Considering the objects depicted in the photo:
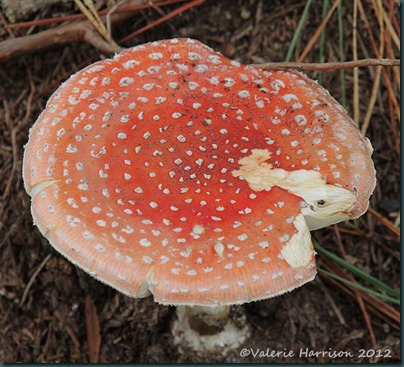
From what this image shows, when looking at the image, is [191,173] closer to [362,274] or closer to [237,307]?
[237,307]

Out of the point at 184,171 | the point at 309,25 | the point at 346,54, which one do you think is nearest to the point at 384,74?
the point at 346,54

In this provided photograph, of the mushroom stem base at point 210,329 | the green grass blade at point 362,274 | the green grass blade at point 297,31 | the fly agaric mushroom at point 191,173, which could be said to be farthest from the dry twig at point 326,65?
the mushroom stem base at point 210,329

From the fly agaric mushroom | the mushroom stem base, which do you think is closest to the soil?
the mushroom stem base

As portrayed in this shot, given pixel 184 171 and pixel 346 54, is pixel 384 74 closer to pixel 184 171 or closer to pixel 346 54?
pixel 346 54

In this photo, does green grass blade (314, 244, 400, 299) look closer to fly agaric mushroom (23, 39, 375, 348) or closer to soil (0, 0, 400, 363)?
soil (0, 0, 400, 363)

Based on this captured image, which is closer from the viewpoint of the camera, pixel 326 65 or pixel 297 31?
pixel 326 65

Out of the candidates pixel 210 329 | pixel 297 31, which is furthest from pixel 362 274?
pixel 297 31
